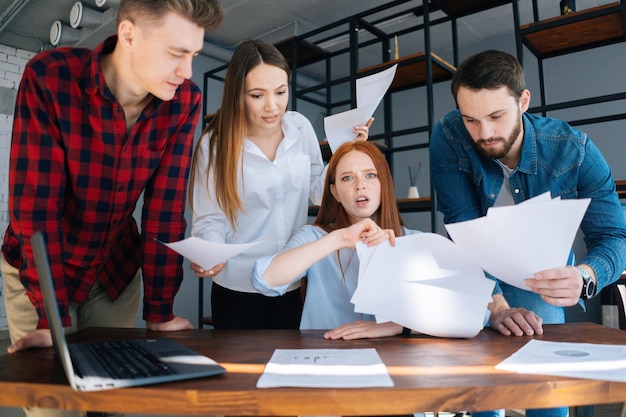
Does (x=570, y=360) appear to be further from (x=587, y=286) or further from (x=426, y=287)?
(x=587, y=286)

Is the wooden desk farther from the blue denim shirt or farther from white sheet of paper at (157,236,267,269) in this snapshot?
the blue denim shirt

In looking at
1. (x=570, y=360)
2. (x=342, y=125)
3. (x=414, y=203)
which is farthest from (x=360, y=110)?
(x=414, y=203)

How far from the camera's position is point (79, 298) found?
115 cm

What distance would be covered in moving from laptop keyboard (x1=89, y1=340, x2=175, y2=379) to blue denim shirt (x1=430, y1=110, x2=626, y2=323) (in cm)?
98

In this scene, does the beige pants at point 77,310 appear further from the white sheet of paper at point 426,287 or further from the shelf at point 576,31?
the shelf at point 576,31

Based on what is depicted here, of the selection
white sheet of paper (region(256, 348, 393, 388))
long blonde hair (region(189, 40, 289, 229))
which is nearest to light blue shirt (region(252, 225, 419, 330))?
long blonde hair (region(189, 40, 289, 229))

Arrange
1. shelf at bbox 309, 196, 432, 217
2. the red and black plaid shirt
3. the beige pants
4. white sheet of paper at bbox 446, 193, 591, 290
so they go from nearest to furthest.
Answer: white sheet of paper at bbox 446, 193, 591, 290 → the red and black plaid shirt → the beige pants → shelf at bbox 309, 196, 432, 217

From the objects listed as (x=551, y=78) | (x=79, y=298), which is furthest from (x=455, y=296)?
(x=551, y=78)

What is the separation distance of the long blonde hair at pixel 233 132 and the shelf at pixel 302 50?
227 centimetres

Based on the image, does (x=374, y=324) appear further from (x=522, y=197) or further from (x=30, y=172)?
(x=30, y=172)

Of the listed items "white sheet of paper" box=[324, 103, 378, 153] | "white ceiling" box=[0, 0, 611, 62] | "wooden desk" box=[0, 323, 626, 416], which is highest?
"white ceiling" box=[0, 0, 611, 62]

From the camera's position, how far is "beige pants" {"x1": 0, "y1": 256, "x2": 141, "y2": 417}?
3.69 feet

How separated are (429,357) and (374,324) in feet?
0.83

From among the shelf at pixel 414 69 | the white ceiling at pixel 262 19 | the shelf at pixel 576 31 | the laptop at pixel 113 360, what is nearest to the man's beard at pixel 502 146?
the laptop at pixel 113 360
